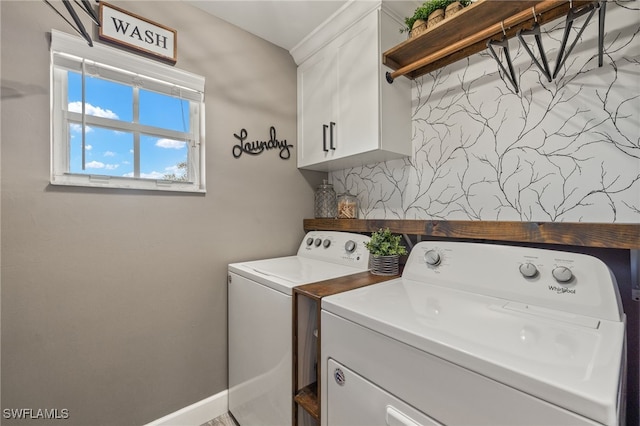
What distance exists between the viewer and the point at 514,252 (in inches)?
39.7

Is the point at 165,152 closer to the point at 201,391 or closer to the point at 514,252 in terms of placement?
the point at 201,391

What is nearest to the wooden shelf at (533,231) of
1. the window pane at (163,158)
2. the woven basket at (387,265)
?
the woven basket at (387,265)

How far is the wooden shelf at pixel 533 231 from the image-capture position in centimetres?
86

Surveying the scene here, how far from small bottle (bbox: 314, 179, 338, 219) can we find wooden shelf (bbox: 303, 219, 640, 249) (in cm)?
Result: 47

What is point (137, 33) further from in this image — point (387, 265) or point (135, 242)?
point (387, 265)

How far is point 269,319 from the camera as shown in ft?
4.17

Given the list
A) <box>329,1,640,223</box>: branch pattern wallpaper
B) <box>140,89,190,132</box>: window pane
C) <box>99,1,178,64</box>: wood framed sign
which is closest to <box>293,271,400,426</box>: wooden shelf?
<box>329,1,640,223</box>: branch pattern wallpaper

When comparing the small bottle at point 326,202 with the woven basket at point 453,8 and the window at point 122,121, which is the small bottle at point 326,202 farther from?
the woven basket at point 453,8

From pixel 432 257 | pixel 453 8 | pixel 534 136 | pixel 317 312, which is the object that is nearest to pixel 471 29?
pixel 453 8

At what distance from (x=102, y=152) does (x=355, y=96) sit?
136 cm

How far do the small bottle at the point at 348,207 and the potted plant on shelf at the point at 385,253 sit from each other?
492 millimetres

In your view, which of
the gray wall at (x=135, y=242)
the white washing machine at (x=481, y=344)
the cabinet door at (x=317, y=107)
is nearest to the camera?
the white washing machine at (x=481, y=344)

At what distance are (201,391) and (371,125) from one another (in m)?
1.81

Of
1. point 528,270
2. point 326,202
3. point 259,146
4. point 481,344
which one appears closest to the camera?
point 481,344
